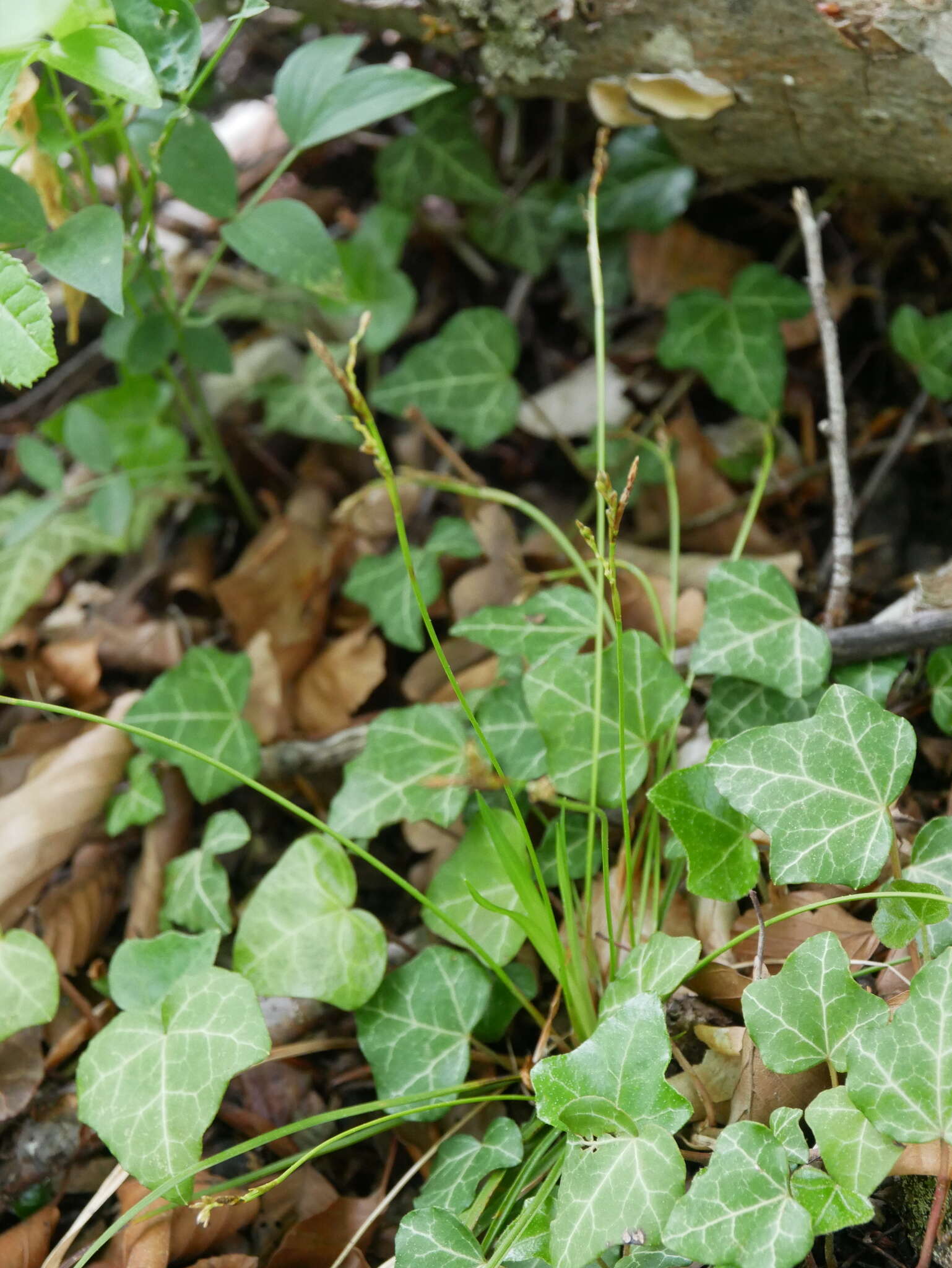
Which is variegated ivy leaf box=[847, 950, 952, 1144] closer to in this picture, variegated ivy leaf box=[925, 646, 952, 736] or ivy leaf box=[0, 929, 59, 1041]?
variegated ivy leaf box=[925, 646, 952, 736]

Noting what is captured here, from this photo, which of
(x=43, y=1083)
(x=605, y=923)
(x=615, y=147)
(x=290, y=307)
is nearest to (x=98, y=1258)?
(x=43, y=1083)

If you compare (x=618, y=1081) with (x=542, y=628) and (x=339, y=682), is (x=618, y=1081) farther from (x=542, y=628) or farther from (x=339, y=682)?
(x=339, y=682)

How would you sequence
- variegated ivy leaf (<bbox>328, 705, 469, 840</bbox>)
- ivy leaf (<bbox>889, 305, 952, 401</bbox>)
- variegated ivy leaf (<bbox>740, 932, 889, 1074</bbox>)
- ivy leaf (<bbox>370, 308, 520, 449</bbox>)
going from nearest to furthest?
1. variegated ivy leaf (<bbox>740, 932, 889, 1074</bbox>)
2. variegated ivy leaf (<bbox>328, 705, 469, 840</bbox>)
3. ivy leaf (<bbox>889, 305, 952, 401</bbox>)
4. ivy leaf (<bbox>370, 308, 520, 449</bbox>)

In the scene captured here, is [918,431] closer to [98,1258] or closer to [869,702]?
[869,702]

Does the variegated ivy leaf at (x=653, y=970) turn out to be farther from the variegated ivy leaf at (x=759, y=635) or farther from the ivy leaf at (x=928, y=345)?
the ivy leaf at (x=928, y=345)

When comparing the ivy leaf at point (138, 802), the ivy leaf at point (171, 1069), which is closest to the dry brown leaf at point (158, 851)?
the ivy leaf at point (138, 802)

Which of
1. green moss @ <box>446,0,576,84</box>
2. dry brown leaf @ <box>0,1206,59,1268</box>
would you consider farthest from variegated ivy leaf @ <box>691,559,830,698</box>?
dry brown leaf @ <box>0,1206,59,1268</box>
